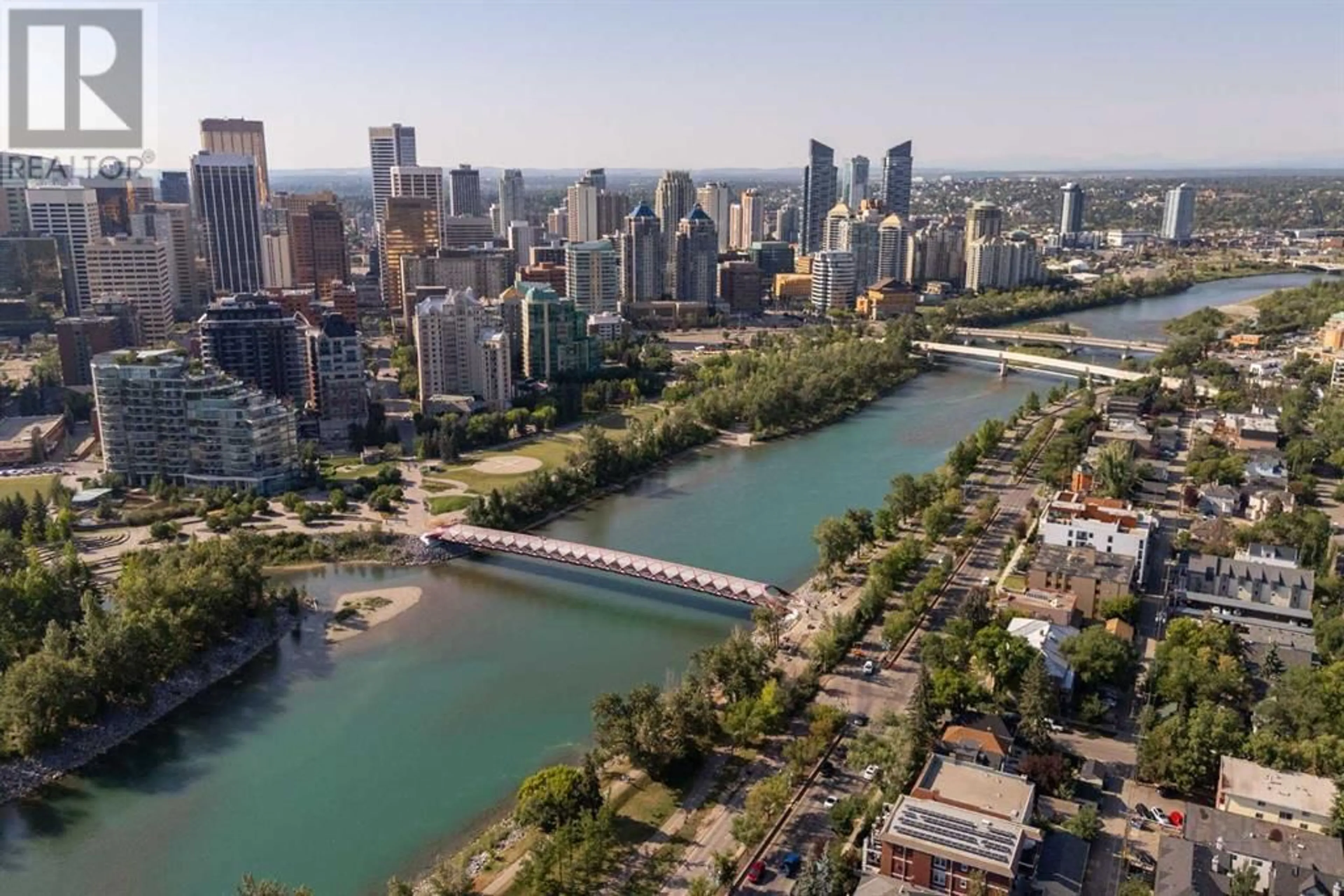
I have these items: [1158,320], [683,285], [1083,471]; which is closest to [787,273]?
[683,285]

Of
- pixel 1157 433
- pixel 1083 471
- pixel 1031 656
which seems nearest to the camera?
pixel 1031 656

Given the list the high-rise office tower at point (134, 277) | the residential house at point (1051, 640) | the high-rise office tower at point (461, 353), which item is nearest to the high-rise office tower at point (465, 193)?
the high-rise office tower at point (134, 277)

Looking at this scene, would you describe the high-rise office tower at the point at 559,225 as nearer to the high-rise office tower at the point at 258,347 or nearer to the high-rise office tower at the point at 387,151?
the high-rise office tower at the point at 387,151

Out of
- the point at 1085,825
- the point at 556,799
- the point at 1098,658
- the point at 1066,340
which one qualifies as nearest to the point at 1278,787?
the point at 1085,825

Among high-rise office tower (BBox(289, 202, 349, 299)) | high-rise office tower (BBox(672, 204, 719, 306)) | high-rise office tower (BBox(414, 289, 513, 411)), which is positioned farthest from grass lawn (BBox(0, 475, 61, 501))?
high-rise office tower (BBox(672, 204, 719, 306))

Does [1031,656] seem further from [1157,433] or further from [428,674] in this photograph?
[1157,433]

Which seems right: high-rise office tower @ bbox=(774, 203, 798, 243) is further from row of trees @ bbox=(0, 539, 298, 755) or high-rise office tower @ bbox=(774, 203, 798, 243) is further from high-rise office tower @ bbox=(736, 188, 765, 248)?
row of trees @ bbox=(0, 539, 298, 755)
